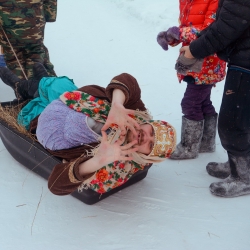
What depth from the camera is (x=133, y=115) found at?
214 cm

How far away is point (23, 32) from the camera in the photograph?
3.22 metres

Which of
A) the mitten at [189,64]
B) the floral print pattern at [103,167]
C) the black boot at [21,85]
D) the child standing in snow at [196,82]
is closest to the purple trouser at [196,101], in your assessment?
the child standing in snow at [196,82]

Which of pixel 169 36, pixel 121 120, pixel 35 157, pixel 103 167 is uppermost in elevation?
pixel 169 36

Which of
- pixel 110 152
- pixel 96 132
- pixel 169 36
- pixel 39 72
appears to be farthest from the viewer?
pixel 39 72

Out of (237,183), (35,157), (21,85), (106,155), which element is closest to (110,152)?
(106,155)

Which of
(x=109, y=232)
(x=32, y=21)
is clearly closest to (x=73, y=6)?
(x=32, y=21)

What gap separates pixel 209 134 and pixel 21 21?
5.42 ft

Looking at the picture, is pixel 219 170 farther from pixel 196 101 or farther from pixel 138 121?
pixel 138 121

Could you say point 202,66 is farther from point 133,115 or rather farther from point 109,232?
point 109,232

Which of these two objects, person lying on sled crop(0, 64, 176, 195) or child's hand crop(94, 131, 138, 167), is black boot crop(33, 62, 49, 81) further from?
child's hand crop(94, 131, 138, 167)

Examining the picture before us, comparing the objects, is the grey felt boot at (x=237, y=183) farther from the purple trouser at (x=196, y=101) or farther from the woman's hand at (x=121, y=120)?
the woman's hand at (x=121, y=120)

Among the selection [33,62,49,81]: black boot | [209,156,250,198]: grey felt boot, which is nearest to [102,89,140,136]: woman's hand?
[209,156,250,198]: grey felt boot

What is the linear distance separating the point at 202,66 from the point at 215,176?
0.68 metres

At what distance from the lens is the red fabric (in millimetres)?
2373
